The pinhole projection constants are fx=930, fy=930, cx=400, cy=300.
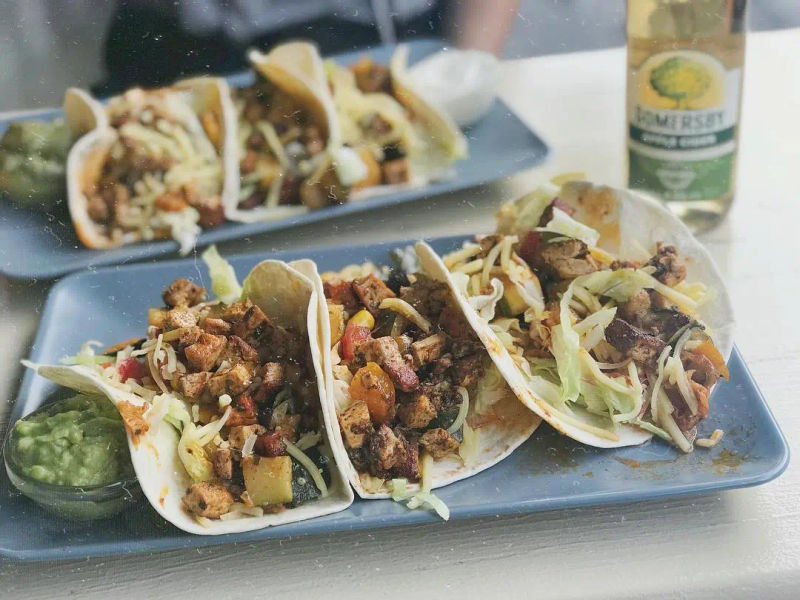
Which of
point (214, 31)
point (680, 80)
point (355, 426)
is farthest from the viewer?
point (214, 31)

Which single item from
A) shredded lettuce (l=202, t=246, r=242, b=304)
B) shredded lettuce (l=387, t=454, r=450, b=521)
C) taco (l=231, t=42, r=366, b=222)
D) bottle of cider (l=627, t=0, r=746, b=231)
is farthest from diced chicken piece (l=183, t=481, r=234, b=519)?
bottle of cider (l=627, t=0, r=746, b=231)

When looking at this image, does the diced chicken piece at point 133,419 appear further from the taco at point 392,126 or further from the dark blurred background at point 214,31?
the taco at point 392,126

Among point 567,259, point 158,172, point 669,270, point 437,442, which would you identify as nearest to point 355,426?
point 437,442

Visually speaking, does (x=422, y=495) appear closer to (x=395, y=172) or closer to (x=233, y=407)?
(x=233, y=407)

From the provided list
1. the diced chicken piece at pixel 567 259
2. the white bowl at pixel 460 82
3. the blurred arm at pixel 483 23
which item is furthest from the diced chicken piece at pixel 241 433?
the blurred arm at pixel 483 23

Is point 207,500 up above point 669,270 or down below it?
below
